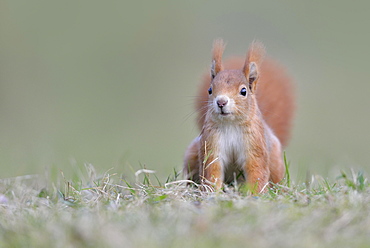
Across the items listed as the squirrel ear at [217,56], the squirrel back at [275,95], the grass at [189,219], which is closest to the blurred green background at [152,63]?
the squirrel back at [275,95]

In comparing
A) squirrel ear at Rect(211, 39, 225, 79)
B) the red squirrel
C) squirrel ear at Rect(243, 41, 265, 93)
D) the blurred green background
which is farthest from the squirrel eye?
the blurred green background

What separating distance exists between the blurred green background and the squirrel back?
16.6 ft

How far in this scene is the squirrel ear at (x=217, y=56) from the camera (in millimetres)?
4184

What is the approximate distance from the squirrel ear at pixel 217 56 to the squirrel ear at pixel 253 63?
183 millimetres

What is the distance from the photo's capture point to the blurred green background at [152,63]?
11.8 metres

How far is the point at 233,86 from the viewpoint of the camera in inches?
155

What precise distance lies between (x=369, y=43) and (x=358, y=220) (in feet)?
46.2

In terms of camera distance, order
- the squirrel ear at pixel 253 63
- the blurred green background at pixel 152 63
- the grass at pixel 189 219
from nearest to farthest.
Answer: the grass at pixel 189 219 < the squirrel ear at pixel 253 63 < the blurred green background at pixel 152 63

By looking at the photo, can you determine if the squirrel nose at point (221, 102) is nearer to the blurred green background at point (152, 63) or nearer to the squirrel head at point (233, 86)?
the squirrel head at point (233, 86)

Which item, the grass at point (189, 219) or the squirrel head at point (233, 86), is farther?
the squirrel head at point (233, 86)

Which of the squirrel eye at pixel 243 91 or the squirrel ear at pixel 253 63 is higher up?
the squirrel ear at pixel 253 63

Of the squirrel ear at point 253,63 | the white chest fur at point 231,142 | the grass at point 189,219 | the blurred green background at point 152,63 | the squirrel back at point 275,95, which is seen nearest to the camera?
the grass at point 189,219

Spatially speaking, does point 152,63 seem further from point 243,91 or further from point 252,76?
point 243,91

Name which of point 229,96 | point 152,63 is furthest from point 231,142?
point 152,63
